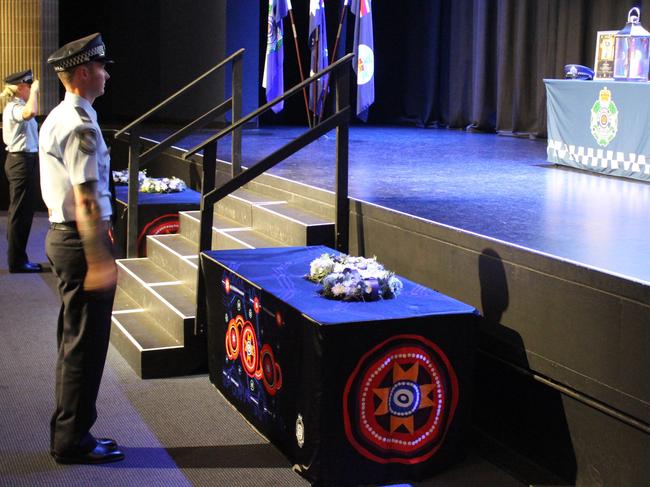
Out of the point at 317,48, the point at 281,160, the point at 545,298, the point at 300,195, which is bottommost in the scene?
the point at 545,298

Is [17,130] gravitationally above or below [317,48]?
below

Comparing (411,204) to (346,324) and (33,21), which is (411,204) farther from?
(33,21)

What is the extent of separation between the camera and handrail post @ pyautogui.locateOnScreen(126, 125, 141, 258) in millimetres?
6160

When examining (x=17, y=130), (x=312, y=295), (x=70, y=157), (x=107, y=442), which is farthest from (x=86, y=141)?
(x=17, y=130)

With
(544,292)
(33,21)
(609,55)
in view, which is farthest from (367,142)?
(544,292)

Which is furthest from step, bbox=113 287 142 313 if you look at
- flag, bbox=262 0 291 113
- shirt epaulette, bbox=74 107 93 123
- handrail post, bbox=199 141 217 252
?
flag, bbox=262 0 291 113

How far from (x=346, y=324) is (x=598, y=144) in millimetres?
3733

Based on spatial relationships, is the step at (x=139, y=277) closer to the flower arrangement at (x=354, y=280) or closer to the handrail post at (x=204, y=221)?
the handrail post at (x=204, y=221)

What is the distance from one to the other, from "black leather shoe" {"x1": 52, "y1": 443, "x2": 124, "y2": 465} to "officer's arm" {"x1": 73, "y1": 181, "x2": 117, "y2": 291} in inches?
25.3

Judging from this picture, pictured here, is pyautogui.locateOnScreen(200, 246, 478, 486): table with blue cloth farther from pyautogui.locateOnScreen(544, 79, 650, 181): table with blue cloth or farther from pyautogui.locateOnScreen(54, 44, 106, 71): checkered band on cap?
pyautogui.locateOnScreen(544, 79, 650, 181): table with blue cloth

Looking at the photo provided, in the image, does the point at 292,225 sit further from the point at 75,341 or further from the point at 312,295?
the point at 75,341

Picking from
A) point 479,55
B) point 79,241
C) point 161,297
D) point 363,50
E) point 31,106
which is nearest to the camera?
point 79,241

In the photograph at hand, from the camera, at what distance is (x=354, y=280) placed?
3.63 m

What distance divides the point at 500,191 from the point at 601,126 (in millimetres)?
1154
